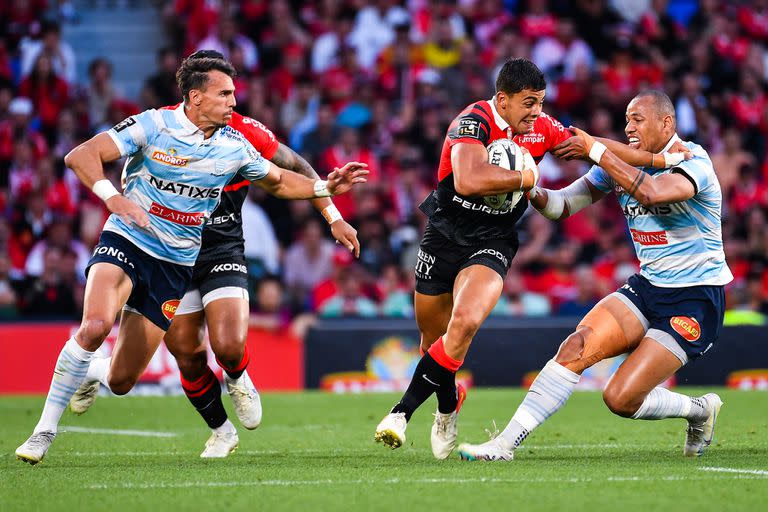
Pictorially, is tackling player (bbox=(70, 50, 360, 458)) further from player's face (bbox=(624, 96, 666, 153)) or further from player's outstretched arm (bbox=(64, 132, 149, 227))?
player's face (bbox=(624, 96, 666, 153))

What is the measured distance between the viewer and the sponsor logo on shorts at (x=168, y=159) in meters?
7.58

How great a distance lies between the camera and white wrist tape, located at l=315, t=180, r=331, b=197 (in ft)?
26.2

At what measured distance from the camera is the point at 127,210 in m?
7.10

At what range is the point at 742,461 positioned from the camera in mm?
7387

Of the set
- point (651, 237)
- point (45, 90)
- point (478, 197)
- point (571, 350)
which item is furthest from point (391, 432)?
point (45, 90)

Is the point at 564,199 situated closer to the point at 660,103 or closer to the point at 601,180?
the point at 601,180

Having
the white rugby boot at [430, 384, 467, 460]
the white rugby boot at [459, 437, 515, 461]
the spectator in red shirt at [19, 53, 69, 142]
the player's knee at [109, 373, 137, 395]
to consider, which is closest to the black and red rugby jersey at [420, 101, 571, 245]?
the white rugby boot at [430, 384, 467, 460]

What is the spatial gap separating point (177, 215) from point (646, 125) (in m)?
3.18

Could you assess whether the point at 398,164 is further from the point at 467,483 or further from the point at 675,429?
the point at 467,483

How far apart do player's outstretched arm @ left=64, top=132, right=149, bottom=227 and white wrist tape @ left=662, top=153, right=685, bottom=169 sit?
11.0 feet

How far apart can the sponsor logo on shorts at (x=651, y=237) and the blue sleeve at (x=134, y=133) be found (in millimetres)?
3289

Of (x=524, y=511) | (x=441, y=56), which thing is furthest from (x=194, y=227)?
(x=441, y=56)

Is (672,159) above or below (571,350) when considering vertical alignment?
above

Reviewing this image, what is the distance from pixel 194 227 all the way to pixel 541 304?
8.18 m
